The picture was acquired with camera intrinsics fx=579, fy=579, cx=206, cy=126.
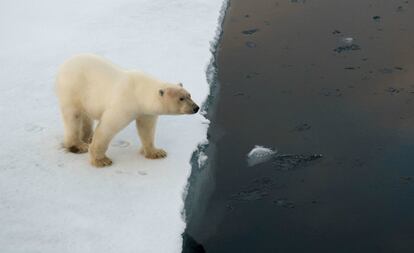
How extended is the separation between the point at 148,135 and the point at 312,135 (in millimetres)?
1657

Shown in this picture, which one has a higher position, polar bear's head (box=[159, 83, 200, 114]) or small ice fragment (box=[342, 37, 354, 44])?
polar bear's head (box=[159, 83, 200, 114])

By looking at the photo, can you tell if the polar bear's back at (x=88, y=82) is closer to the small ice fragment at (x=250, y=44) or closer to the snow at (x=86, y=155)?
the snow at (x=86, y=155)

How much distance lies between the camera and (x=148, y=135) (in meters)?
4.75

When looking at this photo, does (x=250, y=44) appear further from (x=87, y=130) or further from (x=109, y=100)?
(x=109, y=100)

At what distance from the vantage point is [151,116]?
4.68 m

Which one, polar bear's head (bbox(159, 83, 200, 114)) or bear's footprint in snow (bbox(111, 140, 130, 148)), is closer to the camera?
polar bear's head (bbox(159, 83, 200, 114))

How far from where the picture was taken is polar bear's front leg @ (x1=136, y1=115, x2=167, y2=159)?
4668mm

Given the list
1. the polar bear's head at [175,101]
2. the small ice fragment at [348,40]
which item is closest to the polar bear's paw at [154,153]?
the polar bear's head at [175,101]

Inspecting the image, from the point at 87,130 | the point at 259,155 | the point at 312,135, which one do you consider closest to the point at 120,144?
the point at 87,130

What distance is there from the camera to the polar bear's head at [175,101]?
14.5ft

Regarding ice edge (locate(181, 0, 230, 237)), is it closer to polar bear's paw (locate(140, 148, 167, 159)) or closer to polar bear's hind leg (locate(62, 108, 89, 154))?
polar bear's paw (locate(140, 148, 167, 159))

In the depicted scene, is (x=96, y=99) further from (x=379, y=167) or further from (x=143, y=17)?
(x=143, y=17)

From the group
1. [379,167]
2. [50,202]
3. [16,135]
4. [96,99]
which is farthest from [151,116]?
[379,167]

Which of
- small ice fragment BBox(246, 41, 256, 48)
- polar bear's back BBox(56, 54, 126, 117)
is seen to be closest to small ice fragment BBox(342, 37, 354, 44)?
small ice fragment BBox(246, 41, 256, 48)
